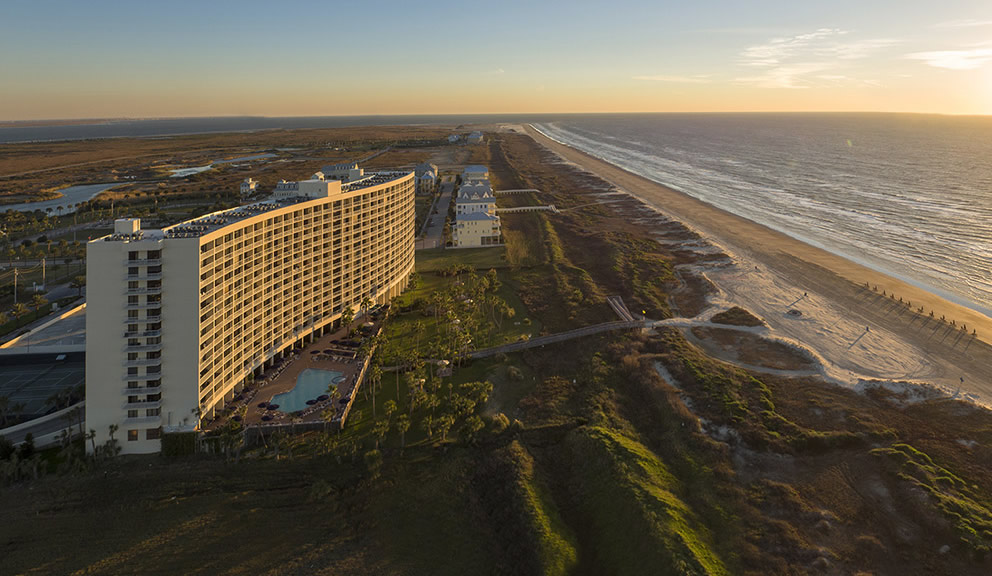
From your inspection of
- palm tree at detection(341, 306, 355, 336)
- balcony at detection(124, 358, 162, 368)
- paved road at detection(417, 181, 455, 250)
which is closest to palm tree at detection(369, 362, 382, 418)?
palm tree at detection(341, 306, 355, 336)

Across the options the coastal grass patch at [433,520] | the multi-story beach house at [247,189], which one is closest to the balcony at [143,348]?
the coastal grass patch at [433,520]

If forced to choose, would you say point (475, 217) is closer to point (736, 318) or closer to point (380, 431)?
point (736, 318)

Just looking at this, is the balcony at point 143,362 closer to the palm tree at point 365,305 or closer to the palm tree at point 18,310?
the palm tree at point 365,305

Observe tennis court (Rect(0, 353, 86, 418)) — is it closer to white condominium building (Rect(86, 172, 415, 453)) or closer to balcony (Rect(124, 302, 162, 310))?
white condominium building (Rect(86, 172, 415, 453))

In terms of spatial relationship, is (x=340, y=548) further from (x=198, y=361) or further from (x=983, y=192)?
(x=983, y=192)

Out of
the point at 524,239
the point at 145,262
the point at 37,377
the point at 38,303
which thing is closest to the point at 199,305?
the point at 145,262

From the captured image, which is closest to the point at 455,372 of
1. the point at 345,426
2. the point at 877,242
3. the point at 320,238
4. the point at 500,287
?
the point at 345,426
